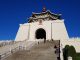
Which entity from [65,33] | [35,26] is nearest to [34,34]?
[35,26]

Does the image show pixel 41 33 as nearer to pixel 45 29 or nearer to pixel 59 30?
pixel 45 29

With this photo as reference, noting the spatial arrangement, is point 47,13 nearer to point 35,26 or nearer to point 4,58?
point 35,26

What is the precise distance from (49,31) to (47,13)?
829 cm

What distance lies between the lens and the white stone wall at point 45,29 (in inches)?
1667

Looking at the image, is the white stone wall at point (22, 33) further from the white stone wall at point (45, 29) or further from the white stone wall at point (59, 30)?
the white stone wall at point (59, 30)

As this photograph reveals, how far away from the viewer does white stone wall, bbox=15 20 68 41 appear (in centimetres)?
4234

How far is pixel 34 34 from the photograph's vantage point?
4350cm

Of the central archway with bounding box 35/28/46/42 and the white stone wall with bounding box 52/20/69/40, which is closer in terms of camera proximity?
the white stone wall with bounding box 52/20/69/40

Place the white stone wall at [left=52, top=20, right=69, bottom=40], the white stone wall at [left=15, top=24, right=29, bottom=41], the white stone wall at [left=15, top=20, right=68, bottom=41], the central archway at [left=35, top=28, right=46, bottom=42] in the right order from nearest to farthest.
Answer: the white stone wall at [left=52, top=20, right=69, bottom=40]
the white stone wall at [left=15, top=20, right=68, bottom=41]
the white stone wall at [left=15, top=24, right=29, bottom=41]
the central archway at [left=35, top=28, right=46, bottom=42]

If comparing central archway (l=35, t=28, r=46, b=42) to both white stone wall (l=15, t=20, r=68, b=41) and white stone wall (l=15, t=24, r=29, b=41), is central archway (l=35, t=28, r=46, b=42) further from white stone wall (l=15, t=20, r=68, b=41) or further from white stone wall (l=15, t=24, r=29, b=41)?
white stone wall (l=15, t=24, r=29, b=41)

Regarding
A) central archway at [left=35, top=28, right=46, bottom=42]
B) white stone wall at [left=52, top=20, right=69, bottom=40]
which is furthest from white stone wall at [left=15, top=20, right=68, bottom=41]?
central archway at [left=35, top=28, right=46, bottom=42]

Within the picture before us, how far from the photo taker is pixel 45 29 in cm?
4400

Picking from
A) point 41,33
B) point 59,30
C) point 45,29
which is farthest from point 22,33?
point 59,30

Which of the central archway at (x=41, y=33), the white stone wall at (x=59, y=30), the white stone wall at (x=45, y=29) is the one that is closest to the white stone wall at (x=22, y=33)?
the white stone wall at (x=45, y=29)
